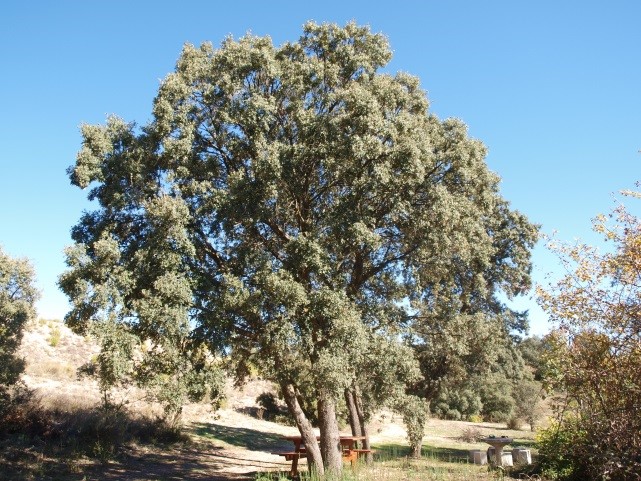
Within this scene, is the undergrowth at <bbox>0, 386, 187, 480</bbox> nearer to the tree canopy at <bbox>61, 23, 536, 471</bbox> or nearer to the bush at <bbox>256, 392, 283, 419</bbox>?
the tree canopy at <bbox>61, 23, 536, 471</bbox>

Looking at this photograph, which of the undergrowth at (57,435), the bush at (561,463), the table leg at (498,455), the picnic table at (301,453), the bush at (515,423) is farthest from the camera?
the bush at (515,423)

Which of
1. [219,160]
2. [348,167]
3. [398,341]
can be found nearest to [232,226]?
[219,160]

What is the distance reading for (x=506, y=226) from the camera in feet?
67.1

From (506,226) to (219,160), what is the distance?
42.9 feet

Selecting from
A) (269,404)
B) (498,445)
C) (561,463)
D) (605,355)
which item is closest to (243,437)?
(269,404)

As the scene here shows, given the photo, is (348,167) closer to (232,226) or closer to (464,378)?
(232,226)

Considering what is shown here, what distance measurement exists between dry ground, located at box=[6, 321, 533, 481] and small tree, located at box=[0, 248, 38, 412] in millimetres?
2179

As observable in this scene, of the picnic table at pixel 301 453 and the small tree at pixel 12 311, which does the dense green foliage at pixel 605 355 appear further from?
the small tree at pixel 12 311

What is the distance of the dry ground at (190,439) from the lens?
14.4m

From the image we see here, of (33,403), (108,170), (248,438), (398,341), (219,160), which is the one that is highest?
(219,160)

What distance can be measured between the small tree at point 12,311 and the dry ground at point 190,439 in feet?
A: 7.15

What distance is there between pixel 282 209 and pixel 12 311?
11826 mm

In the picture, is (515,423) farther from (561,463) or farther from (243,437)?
(561,463)

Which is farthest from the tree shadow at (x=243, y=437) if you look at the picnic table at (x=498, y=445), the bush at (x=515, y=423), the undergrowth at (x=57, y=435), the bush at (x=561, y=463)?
the bush at (x=515, y=423)
